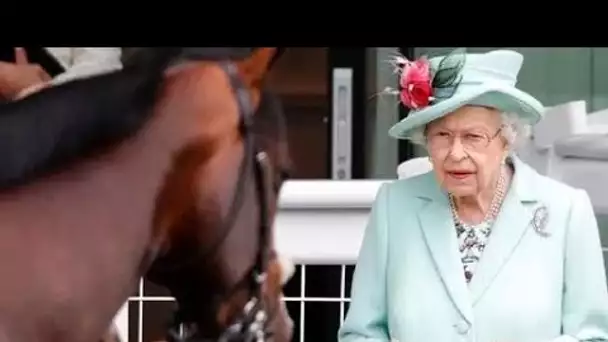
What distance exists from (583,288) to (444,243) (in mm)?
159

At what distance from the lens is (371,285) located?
1198 millimetres

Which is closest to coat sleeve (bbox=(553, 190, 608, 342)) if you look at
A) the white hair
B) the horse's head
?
the white hair

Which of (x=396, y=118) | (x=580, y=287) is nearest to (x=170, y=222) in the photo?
(x=396, y=118)

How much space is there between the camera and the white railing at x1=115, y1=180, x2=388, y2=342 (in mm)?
1207

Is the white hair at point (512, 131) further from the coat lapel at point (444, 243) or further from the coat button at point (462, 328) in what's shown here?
the coat button at point (462, 328)

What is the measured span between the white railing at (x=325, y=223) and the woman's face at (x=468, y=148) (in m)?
0.09

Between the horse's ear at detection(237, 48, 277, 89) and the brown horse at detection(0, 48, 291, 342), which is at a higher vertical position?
the horse's ear at detection(237, 48, 277, 89)

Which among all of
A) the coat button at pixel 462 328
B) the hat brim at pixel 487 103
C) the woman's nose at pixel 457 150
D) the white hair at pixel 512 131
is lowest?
the coat button at pixel 462 328

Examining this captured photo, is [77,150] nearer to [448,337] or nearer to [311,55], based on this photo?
[311,55]

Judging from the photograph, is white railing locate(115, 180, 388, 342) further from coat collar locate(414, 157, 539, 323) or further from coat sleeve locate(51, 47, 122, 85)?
coat sleeve locate(51, 47, 122, 85)

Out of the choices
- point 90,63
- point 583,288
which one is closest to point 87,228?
point 90,63

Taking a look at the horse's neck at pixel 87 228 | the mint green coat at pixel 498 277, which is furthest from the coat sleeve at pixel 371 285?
the horse's neck at pixel 87 228

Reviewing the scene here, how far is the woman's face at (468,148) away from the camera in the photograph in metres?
1.16

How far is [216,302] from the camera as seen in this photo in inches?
47.0
